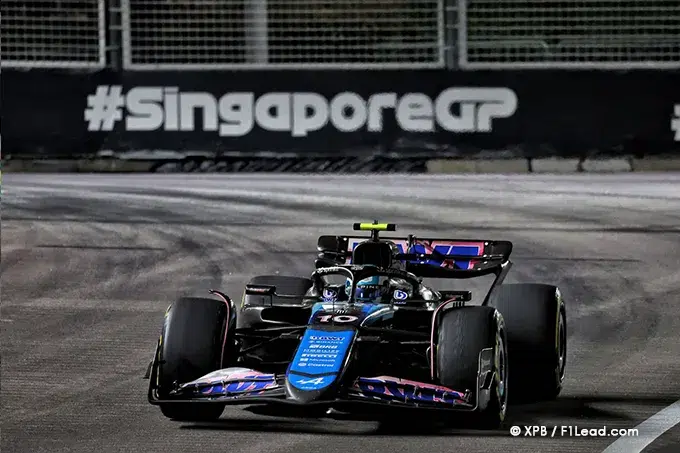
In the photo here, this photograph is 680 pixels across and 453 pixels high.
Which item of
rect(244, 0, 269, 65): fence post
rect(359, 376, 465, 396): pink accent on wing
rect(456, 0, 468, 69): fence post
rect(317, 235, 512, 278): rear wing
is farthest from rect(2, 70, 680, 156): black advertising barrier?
rect(359, 376, 465, 396): pink accent on wing

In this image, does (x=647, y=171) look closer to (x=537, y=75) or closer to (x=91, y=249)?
(x=537, y=75)

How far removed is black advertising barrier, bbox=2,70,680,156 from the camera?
1961 centimetres

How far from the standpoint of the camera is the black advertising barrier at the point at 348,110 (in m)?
19.6

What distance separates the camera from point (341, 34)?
19734 millimetres

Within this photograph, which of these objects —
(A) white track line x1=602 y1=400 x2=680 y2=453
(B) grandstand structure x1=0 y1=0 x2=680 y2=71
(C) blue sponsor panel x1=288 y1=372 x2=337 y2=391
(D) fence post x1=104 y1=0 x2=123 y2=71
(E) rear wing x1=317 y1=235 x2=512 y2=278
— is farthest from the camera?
(D) fence post x1=104 y1=0 x2=123 y2=71

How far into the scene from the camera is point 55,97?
2006 cm

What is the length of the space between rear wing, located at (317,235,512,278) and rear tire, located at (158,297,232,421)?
1.30 m

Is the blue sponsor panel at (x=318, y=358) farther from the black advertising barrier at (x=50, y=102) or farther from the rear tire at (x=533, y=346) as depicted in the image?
the black advertising barrier at (x=50, y=102)

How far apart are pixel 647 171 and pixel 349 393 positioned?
13919 millimetres

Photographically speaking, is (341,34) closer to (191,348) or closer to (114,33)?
(114,33)

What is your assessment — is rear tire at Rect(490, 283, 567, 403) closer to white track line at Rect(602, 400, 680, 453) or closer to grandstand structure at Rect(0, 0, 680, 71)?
white track line at Rect(602, 400, 680, 453)

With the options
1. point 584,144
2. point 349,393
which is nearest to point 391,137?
point 584,144

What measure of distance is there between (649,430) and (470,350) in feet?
2.79

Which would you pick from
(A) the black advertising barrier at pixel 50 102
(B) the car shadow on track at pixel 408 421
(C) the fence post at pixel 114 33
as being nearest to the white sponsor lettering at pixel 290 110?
(A) the black advertising barrier at pixel 50 102
